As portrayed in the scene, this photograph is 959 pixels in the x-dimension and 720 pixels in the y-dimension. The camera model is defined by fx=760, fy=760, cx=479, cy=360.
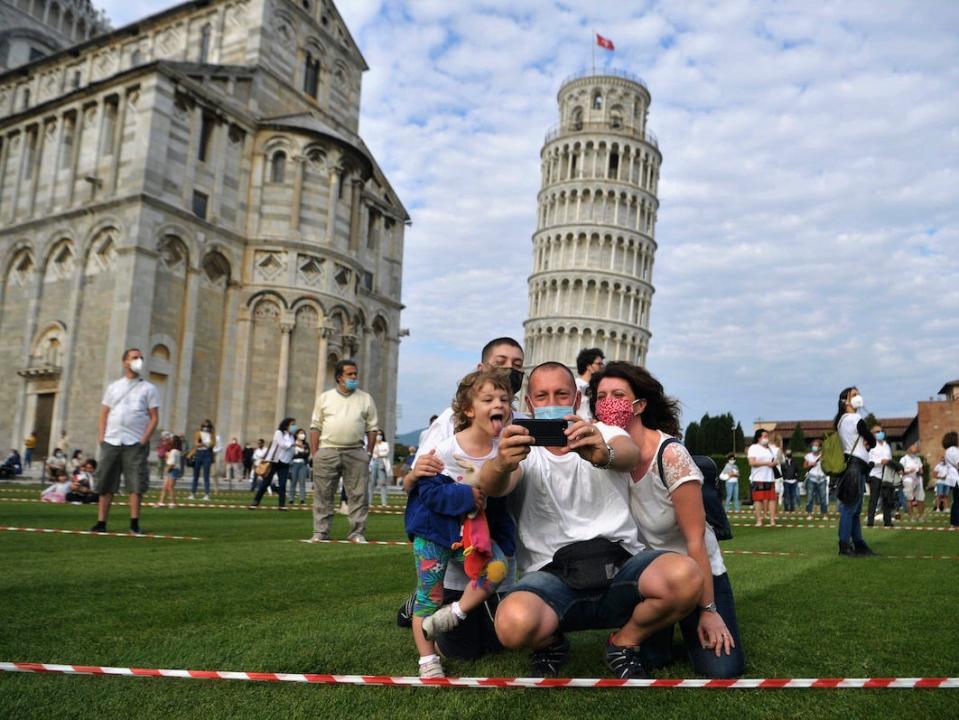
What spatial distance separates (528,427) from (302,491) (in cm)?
1750

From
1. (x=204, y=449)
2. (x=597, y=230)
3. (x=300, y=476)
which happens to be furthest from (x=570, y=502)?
(x=597, y=230)

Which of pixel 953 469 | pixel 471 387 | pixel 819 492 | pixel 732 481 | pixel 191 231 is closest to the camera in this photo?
pixel 471 387

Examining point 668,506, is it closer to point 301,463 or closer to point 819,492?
point 301,463

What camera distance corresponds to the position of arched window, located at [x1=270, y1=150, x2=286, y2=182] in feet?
114

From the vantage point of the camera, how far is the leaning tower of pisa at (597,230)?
73.5 metres

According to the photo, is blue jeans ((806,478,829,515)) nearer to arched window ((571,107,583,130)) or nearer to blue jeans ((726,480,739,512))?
blue jeans ((726,480,739,512))

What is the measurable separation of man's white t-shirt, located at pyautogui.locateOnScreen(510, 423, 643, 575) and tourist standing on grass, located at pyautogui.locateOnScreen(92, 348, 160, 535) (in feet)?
23.3

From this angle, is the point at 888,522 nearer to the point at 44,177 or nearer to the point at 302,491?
the point at 302,491

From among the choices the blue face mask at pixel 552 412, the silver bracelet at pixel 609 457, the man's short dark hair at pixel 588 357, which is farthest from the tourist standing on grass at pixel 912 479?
the blue face mask at pixel 552 412

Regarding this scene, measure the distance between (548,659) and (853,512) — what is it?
23.3ft

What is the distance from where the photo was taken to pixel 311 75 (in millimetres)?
39219

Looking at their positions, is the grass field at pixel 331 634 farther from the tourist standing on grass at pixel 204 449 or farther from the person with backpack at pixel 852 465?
the tourist standing on grass at pixel 204 449

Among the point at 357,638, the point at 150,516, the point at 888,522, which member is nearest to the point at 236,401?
the point at 150,516

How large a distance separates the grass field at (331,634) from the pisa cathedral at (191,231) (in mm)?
23222
